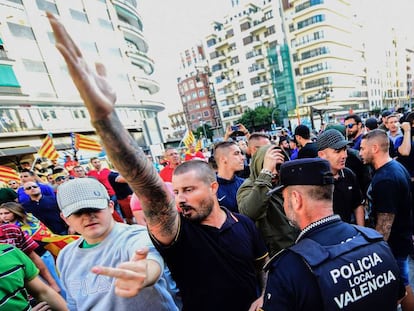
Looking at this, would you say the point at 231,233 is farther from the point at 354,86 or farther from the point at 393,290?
the point at 354,86

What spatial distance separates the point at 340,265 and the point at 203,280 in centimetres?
80

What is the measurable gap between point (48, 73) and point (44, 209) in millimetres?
23005

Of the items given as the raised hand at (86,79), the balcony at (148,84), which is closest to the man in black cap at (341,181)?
the raised hand at (86,79)

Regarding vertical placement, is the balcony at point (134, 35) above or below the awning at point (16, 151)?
above

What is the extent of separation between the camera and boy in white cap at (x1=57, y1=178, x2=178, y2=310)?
4.70 feet

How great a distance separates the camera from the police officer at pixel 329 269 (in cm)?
117

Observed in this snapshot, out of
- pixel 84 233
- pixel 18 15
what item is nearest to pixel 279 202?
pixel 84 233

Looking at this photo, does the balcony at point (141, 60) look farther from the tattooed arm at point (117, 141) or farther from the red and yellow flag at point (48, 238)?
the tattooed arm at point (117, 141)

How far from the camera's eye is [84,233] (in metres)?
1.54

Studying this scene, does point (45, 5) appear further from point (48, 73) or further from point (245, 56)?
point (245, 56)

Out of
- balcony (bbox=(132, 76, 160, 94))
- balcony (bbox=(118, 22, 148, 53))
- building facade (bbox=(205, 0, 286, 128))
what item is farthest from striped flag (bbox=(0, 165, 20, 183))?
building facade (bbox=(205, 0, 286, 128))

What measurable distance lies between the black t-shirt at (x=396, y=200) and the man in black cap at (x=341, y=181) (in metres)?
0.27

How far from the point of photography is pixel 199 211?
Result: 5.27ft

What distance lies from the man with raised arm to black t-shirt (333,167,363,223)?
1.39 metres
